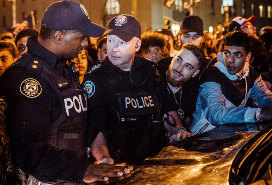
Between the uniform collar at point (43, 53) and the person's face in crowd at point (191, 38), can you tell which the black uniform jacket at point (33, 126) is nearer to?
the uniform collar at point (43, 53)

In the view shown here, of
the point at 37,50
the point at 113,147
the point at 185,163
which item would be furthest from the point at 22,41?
the point at 185,163

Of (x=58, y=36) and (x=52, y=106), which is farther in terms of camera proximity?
(x=58, y=36)

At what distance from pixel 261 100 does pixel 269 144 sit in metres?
2.66

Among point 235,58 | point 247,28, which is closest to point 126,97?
point 235,58

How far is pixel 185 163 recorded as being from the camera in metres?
2.66

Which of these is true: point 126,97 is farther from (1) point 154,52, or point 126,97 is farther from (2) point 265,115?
(1) point 154,52

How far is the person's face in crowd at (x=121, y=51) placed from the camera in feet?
12.5

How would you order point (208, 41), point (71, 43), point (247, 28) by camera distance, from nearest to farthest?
1. point (71, 43)
2. point (247, 28)
3. point (208, 41)

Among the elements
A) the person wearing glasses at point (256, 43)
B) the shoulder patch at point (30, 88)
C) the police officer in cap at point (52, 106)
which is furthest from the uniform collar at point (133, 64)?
the person wearing glasses at point (256, 43)

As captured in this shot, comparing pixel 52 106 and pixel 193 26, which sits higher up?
pixel 193 26

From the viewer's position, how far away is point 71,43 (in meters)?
2.72

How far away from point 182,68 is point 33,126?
2515 mm

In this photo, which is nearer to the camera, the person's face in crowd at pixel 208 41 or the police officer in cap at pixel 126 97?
A: the police officer in cap at pixel 126 97

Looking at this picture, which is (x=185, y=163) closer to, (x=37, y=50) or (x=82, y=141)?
(x=82, y=141)
